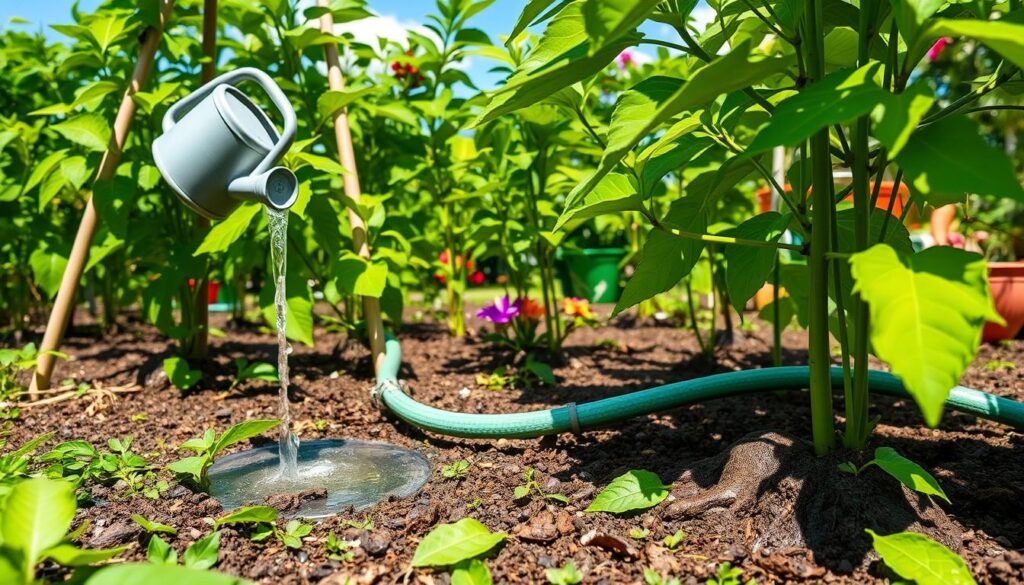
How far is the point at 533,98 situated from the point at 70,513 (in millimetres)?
879

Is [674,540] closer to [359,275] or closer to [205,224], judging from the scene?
[359,275]

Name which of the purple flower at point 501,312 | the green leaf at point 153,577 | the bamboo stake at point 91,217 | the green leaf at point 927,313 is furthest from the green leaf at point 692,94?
the bamboo stake at point 91,217

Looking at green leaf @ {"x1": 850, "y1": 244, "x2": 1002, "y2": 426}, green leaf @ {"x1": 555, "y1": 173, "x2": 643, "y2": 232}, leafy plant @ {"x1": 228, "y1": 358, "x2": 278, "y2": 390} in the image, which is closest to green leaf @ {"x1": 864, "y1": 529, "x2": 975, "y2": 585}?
green leaf @ {"x1": 850, "y1": 244, "x2": 1002, "y2": 426}

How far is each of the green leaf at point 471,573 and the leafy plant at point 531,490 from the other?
0.96 feet

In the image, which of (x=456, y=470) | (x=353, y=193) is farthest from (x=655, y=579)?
(x=353, y=193)

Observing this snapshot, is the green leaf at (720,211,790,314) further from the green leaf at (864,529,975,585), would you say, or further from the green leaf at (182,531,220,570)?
the green leaf at (182,531,220,570)

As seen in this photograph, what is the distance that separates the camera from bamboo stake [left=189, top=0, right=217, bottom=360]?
7.92 feet

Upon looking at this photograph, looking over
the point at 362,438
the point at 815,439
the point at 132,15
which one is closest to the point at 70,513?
the point at 362,438

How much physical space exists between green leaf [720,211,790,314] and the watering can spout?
97 cm

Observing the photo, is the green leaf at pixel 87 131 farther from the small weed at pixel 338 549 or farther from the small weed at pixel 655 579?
the small weed at pixel 655 579

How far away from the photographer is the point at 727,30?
1.43 metres

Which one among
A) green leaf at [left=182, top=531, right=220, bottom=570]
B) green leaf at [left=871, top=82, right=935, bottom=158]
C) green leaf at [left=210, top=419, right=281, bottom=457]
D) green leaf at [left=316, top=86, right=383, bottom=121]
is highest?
green leaf at [left=316, top=86, right=383, bottom=121]

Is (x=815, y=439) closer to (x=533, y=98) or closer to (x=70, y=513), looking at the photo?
(x=533, y=98)

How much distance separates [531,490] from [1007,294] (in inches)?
97.0
